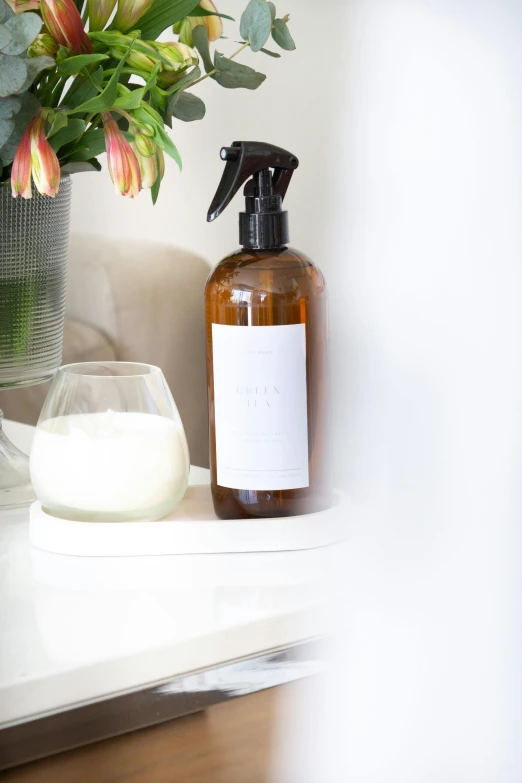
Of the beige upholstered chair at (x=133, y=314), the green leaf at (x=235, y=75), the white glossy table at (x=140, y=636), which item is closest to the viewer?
the white glossy table at (x=140, y=636)

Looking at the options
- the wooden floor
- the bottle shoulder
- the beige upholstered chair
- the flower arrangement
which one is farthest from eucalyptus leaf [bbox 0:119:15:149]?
the beige upholstered chair

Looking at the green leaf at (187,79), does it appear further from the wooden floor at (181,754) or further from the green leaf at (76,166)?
the wooden floor at (181,754)

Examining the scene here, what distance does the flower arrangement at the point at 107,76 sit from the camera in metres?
0.31

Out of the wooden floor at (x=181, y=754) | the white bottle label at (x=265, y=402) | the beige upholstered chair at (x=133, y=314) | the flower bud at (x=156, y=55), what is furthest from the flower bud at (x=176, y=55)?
the beige upholstered chair at (x=133, y=314)

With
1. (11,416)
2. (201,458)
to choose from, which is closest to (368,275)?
(201,458)

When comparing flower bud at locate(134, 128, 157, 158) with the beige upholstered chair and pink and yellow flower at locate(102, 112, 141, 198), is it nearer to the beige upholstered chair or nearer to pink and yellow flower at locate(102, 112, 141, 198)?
pink and yellow flower at locate(102, 112, 141, 198)

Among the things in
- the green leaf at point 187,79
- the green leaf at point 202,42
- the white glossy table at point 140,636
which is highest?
the green leaf at point 202,42

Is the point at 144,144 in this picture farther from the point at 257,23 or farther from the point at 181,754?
the point at 181,754

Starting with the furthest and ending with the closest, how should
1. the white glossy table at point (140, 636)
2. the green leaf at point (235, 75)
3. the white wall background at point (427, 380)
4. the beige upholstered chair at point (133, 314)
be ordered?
the beige upholstered chair at point (133, 314) → the green leaf at point (235, 75) → the white glossy table at point (140, 636) → the white wall background at point (427, 380)

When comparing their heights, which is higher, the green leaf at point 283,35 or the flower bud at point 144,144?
the green leaf at point 283,35

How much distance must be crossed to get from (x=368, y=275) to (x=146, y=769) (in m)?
0.16

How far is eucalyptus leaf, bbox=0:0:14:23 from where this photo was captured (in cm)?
30

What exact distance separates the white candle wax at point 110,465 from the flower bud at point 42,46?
15cm

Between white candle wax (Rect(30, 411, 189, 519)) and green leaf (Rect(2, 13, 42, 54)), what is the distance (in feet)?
0.46
